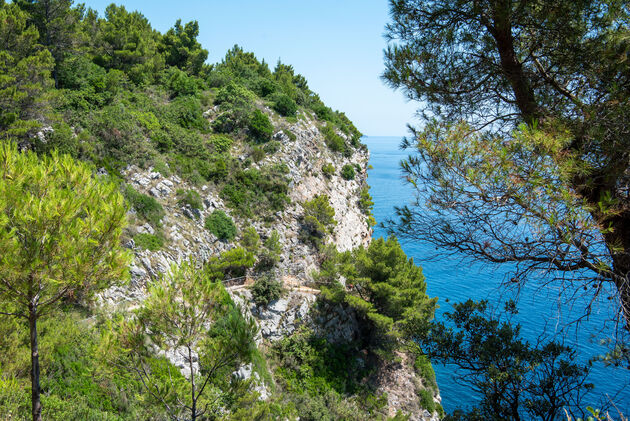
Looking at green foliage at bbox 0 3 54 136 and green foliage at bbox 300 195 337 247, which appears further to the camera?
green foliage at bbox 300 195 337 247

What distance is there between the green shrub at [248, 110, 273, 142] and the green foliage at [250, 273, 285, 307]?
533 inches

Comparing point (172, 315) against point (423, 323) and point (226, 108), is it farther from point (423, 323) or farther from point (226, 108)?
point (226, 108)

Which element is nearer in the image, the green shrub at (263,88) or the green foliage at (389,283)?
the green foliage at (389,283)

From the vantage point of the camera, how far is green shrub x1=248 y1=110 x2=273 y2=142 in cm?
2660

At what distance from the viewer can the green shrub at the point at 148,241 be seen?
49.2ft

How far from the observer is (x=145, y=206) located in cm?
1680

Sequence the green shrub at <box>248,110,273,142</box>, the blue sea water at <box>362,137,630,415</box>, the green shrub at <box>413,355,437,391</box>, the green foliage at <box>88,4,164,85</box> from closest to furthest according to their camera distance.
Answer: the blue sea water at <box>362,137,630,415</box>
the green shrub at <box>413,355,437,391</box>
the green foliage at <box>88,4,164,85</box>
the green shrub at <box>248,110,273,142</box>

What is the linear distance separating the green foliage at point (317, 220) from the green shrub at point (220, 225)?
5.52 metres

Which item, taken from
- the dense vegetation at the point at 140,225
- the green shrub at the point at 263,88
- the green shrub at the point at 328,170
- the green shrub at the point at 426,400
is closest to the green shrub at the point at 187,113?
the dense vegetation at the point at 140,225

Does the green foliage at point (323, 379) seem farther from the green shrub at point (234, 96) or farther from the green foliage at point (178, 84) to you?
A: the green foliage at point (178, 84)

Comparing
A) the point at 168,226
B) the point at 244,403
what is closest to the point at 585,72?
the point at 244,403

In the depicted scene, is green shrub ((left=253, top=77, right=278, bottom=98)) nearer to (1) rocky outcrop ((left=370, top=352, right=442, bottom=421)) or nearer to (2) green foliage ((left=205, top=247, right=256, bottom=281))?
(2) green foliage ((left=205, top=247, right=256, bottom=281))

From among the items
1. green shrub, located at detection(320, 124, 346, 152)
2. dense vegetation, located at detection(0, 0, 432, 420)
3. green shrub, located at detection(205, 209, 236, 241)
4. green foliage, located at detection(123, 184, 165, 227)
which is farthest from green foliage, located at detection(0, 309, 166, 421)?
green shrub, located at detection(320, 124, 346, 152)

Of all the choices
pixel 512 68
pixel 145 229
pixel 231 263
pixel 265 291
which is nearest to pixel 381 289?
pixel 265 291
